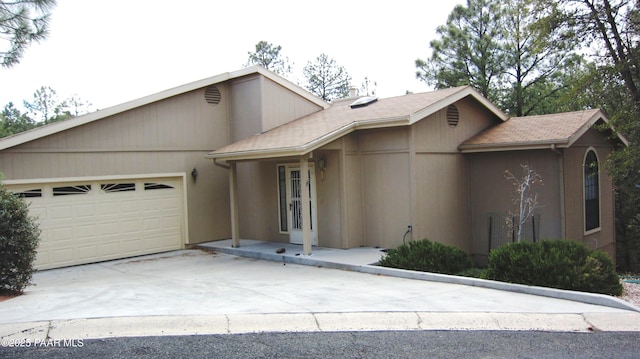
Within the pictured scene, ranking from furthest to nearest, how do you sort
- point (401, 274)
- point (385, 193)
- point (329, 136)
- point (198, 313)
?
point (385, 193), point (329, 136), point (401, 274), point (198, 313)

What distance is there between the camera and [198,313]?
7266mm

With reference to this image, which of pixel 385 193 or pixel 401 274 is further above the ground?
pixel 385 193

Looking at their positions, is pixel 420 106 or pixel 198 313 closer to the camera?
pixel 198 313

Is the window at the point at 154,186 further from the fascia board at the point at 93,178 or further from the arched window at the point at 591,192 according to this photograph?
the arched window at the point at 591,192

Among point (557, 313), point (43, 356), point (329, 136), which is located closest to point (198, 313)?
point (43, 356)

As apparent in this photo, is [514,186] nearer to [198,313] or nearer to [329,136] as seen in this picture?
[329,136]

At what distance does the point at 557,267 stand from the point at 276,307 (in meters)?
4.33

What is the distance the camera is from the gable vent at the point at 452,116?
13.8m

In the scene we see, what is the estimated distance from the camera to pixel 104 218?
13.2 metres

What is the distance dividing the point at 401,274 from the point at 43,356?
6.19 m

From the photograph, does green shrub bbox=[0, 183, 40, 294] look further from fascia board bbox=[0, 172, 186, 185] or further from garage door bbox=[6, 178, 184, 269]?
garage door bbox=[6, 178, 184, 269]

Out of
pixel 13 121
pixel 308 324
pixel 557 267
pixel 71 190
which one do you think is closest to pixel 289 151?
pixel 71 190

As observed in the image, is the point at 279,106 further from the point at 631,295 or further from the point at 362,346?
the point at 362,346

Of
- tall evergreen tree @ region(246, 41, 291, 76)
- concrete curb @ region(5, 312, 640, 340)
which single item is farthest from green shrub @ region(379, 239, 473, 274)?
tall evergreen tree @ region(246, 41, 291, 76)
